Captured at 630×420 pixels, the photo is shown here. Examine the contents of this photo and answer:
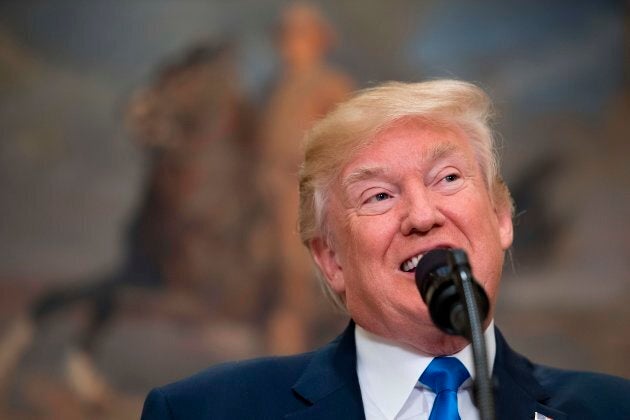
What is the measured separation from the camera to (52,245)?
6.26 meters

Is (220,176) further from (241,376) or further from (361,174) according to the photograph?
(361,174)

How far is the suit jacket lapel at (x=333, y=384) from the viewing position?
2.42 metres

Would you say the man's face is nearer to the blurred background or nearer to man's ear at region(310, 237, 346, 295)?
man's ear at region(310, 237, 346, 295)

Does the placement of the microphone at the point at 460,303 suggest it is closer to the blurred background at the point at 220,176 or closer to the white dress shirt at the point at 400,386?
the white dress shirt at the point at 400,386

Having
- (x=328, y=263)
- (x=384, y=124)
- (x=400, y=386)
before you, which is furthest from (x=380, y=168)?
(x=400, y=386)

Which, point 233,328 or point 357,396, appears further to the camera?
point 233,328

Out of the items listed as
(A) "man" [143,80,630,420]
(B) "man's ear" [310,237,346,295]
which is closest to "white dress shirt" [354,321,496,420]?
(A) "man" [143,80,630,420]

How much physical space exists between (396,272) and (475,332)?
0.67m

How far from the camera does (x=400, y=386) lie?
93.8 inches

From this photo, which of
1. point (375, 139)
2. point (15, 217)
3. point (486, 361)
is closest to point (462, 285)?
point (486, 361)

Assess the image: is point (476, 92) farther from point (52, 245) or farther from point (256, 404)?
point (52, 245)

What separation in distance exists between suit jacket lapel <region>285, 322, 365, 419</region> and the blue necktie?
0.20 meters

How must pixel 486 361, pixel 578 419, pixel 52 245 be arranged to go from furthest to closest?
1. pixel 52 245
2. pixel 578 419
3. pixel 486 361

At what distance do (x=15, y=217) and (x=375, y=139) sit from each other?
4.37 metres
